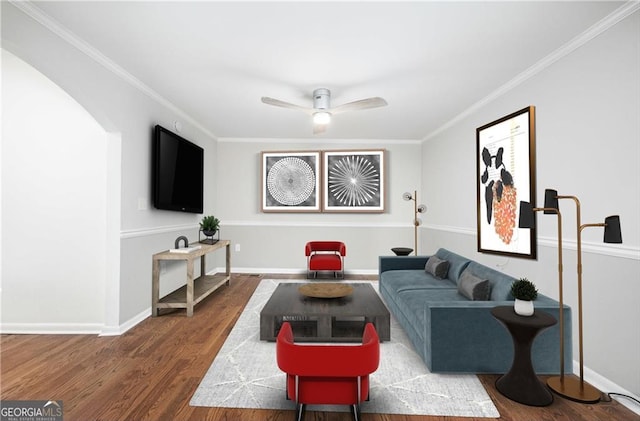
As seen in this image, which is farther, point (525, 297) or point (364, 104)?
point (364, 104)

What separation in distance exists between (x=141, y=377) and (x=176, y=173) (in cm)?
257

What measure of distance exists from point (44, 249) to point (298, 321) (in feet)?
8.73

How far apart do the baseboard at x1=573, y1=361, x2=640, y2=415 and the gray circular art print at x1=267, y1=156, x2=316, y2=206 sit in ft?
14.5

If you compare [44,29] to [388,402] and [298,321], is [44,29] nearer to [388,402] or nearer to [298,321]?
[298,321]

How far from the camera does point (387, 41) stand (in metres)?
2.42

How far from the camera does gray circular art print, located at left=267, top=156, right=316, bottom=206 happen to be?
228 inches

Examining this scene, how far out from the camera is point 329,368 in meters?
1.52

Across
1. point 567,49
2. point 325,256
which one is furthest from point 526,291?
point 325,256

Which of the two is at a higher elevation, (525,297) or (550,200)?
(550,200)

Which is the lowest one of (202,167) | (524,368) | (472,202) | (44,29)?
(524,368)

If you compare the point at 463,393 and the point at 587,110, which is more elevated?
the point at 587,110

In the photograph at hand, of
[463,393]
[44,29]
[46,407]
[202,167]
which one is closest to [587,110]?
[463,393]

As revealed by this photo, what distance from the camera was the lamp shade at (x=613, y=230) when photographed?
1.79 meters

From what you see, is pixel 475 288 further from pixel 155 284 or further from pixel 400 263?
pixel 155 284
